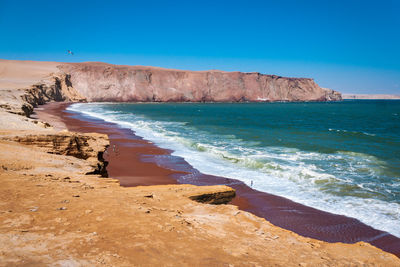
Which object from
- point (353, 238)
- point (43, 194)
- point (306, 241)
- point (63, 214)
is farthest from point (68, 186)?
point (353, 238)

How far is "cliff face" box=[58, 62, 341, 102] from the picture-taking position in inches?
4828

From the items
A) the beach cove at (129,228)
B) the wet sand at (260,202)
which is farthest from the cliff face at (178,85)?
the beach cove at (129,228)

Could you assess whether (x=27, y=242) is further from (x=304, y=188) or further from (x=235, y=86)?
(x=235, y=86)

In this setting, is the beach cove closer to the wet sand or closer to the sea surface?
the wet sand

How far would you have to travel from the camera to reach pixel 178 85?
139500mm

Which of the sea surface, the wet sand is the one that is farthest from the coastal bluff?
the wet sand

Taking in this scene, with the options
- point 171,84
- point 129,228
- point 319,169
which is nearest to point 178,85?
point 171,84

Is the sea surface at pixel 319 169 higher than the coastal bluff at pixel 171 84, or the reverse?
the coastal bluff at pixel 171 84

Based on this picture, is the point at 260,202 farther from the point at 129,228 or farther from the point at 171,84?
the point at 171,84

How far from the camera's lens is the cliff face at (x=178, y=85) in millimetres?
122625

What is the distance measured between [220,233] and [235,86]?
476ft

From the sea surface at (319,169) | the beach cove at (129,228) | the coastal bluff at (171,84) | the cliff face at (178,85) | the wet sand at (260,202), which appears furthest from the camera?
the cliff face at (178,85)

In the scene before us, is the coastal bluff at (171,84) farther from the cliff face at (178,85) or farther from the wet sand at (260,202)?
the wet sand at (260,202)

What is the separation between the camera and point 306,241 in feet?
16.6
